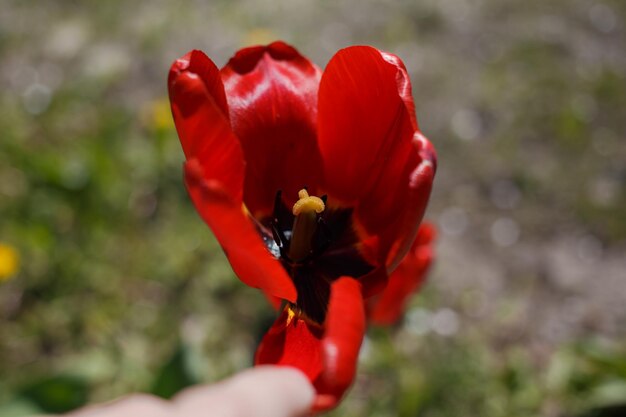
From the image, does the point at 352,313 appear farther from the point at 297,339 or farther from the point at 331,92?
the point at 331,92

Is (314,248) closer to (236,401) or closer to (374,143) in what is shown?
(374,143)

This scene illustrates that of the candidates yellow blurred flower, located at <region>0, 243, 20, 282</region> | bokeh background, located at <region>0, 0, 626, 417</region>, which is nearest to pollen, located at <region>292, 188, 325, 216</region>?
bokeh background, located at <region>0, 0, 626, 417</region>

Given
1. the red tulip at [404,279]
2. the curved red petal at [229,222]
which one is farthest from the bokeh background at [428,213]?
the curved red petal at [229,222]

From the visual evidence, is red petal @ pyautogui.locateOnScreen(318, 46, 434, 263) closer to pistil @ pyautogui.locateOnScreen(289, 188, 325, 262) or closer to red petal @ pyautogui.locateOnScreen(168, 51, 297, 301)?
pistil @ pyautogui.locateOnScreen(289, 188, 325, 262)

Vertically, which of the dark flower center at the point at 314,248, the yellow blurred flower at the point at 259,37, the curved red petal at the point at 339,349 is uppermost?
the curved red petal at the point at 339,349

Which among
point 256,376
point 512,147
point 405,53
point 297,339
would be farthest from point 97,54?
point 256,376

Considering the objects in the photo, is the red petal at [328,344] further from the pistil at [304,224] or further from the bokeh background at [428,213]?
the bokeh background at [428,213]

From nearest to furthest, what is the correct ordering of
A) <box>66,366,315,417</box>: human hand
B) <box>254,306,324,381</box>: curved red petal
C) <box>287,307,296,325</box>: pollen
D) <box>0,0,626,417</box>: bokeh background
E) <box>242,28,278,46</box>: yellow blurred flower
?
<box>66,366,315,417</box>: human hand < <box>254,306,324,381</box>: curved red petal < <box>287,307,296,325</box>: pollen < <box>0,0,626,417</box>: bokeh background < <box>242,28,278,46</box>: yellow blurred flower
